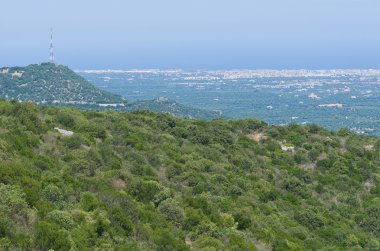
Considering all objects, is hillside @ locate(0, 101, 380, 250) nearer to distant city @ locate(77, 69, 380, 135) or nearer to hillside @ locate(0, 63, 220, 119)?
hillside @ locate(0, 63, 220, 119)

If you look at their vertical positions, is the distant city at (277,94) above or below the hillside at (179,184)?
below

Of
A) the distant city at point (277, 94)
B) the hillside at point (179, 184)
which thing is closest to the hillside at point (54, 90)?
the distant city at point (277, 94)

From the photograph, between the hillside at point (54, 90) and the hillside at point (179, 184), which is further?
the hillside at point (54, 90)

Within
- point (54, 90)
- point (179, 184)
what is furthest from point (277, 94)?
point (179, 184)

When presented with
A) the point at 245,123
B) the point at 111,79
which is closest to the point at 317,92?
the point at 111,79

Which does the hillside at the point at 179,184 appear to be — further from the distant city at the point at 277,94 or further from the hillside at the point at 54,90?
the distant city at the point at 277,94

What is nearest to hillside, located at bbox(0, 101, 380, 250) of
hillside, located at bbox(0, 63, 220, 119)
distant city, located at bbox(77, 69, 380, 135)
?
hillside, located at bbox(0, 63, 220, 119)
